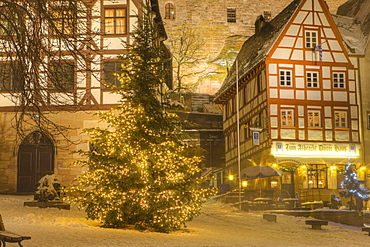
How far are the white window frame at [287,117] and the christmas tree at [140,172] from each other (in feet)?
56.2

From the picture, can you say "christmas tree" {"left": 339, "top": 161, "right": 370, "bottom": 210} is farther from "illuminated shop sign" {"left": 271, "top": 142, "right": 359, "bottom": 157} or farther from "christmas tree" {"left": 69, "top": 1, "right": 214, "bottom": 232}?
"christmas tree" {"left": 69, "top": 1, "right": 214, "bottom": 232}

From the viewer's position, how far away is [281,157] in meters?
32.7

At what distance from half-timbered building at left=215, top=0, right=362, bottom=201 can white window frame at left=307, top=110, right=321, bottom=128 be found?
0.18ft

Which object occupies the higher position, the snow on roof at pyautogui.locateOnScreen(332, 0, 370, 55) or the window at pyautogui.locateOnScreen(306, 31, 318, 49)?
the snow on roof at pyautogui.locateOnScreen(332, 0, 370, 55)

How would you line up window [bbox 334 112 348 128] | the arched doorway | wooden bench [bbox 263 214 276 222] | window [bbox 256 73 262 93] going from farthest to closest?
window [bbox 256 73 262 93] → window [bbox 334 112 348 128] → the arched doorway → wooden bench [bbox 263 214 276 222]

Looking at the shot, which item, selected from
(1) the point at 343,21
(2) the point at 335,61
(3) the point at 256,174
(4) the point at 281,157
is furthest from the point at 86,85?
(1) the point at 343,21

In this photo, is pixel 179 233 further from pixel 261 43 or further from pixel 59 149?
pixel 261 43

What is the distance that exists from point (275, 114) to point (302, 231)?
46.3ft

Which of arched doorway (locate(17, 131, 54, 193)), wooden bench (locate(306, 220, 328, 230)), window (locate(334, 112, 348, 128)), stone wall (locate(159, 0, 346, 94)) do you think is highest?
stone wall (locate(159, 0, 346, 94))

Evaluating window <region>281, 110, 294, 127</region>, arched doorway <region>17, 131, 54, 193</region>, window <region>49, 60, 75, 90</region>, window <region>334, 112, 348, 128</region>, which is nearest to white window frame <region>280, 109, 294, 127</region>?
window <region>281, 110, 294, 127</region>

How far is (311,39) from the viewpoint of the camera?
Result: 3431cm

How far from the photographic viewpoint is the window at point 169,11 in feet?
197

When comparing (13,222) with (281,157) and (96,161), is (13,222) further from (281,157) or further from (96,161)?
(281,157)

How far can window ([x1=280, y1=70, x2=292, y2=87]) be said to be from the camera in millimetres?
33625
